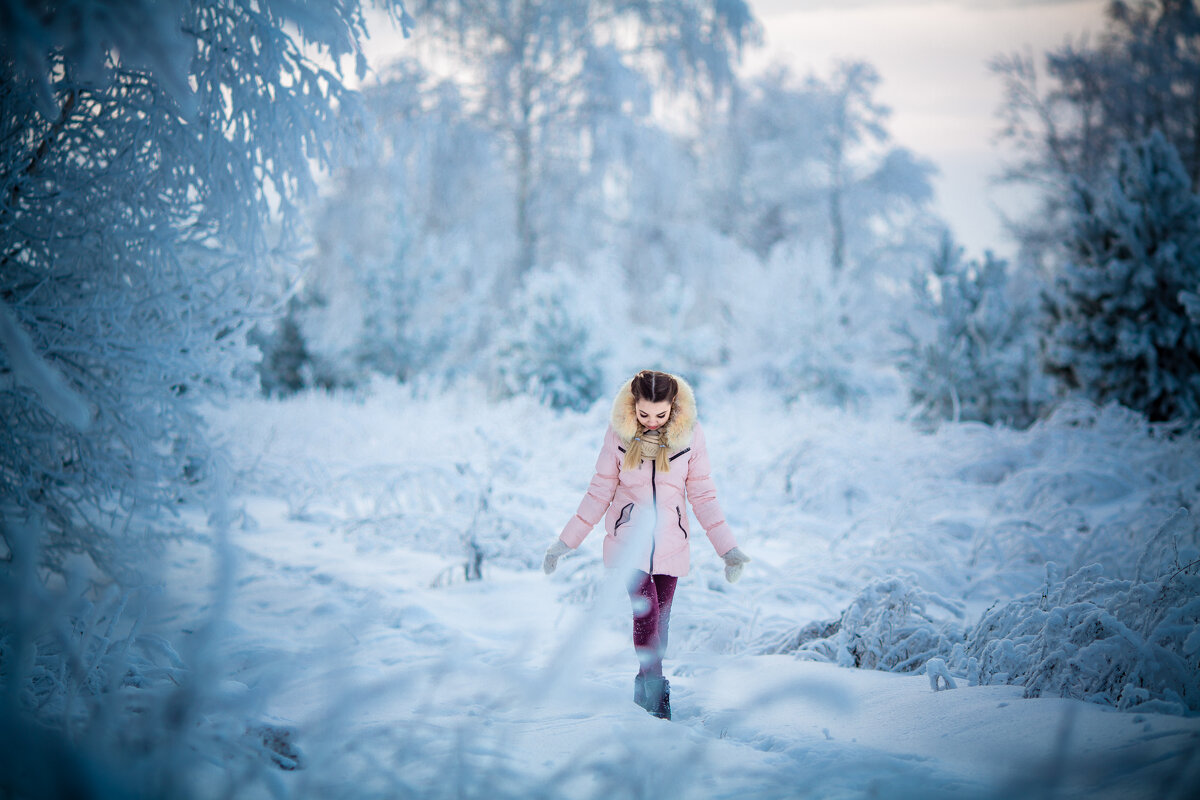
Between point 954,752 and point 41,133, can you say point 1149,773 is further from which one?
point 41,133

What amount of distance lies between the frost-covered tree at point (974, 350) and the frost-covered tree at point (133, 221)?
6978 mm

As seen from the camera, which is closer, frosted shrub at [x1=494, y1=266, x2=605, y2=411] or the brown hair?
the brown hair

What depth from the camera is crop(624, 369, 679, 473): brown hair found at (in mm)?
2410

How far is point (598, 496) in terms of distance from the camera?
2.51 m

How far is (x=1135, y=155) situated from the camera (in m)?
6.89

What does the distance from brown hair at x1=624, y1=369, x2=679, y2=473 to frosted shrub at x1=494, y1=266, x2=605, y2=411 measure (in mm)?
6246

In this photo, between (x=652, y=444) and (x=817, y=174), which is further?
(x=817, y=174)

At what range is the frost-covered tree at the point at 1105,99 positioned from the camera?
41.7 ft

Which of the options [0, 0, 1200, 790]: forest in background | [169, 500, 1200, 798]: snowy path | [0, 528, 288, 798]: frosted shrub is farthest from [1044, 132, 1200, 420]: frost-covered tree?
[0, 528, 288, 798]: frosted shrub

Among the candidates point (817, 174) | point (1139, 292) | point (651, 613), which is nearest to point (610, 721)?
point (651, 613)

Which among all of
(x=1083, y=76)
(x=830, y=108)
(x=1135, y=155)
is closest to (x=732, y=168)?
(x=830, y=108)

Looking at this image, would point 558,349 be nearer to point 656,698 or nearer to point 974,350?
point 974,350

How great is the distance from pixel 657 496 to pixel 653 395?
379mm

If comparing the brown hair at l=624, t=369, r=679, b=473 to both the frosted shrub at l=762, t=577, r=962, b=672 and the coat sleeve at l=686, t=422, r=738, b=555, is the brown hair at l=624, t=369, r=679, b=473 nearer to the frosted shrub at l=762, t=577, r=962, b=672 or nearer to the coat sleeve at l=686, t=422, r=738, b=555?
the coat sleeve at l=686, t=422, r=738, b=555
